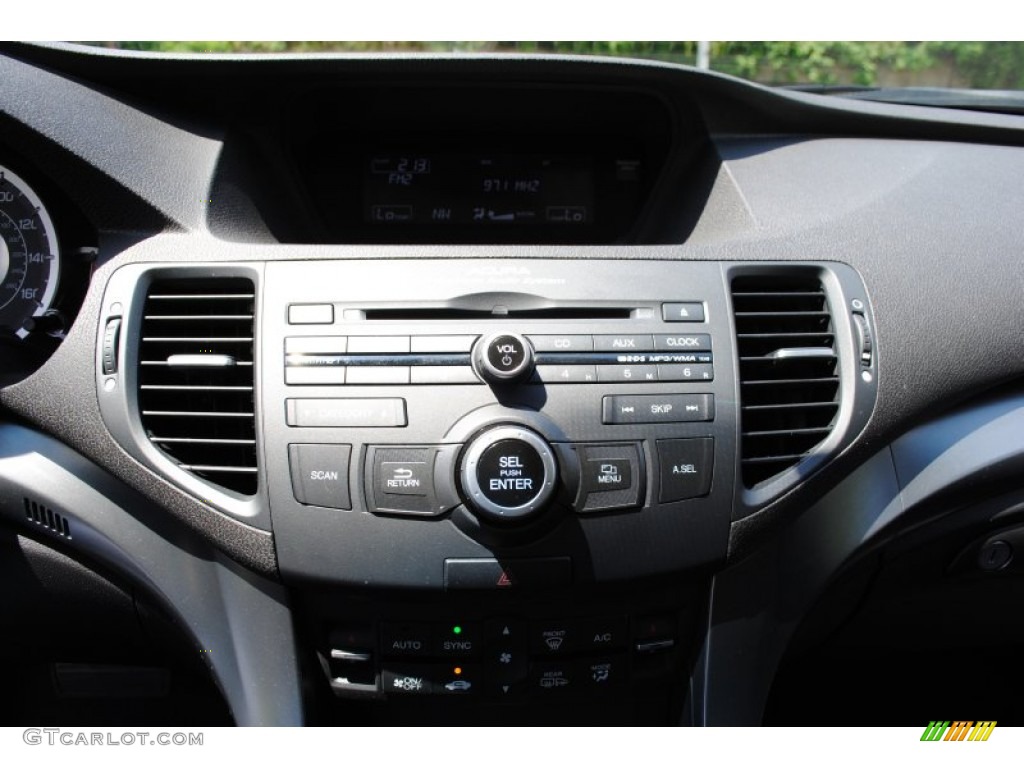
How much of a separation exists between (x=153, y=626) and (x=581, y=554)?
89cm

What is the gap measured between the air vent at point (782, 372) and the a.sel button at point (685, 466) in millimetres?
85

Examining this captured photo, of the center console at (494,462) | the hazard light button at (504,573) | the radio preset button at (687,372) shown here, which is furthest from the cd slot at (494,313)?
the hazard light button at (504,573)

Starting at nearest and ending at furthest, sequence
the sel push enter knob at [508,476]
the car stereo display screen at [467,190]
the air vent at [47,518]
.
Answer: the sel push enter knob at [508,476] → the air vent at [47,518] → the car stereo display screen at [467,190]

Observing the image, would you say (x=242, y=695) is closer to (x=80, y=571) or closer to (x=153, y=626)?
(x=153, y=626)

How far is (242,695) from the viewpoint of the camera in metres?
1.52

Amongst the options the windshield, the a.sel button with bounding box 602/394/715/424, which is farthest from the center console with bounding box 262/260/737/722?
the windshield

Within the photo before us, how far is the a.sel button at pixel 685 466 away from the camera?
1.41m

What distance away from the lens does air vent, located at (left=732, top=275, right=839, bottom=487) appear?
1488 mm

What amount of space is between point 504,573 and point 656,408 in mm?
371

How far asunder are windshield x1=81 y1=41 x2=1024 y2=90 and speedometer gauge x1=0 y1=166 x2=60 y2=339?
467mm

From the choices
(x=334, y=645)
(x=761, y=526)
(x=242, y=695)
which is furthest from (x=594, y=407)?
(x=242, y=695)
